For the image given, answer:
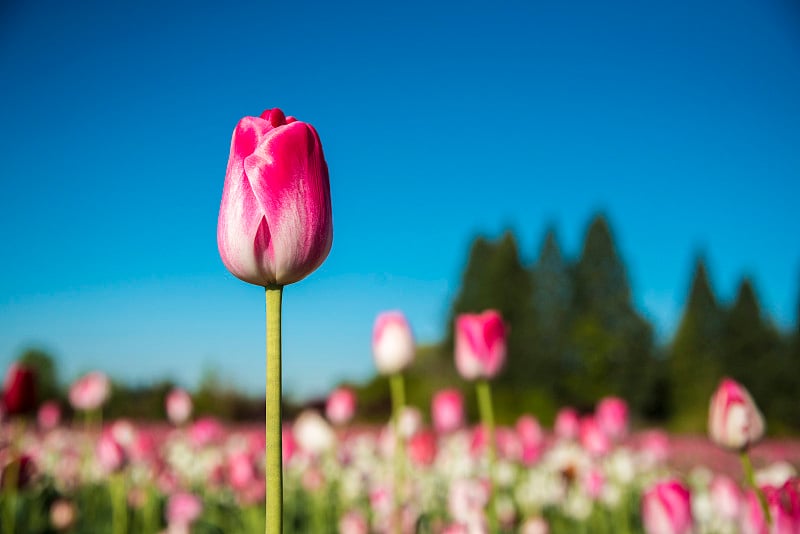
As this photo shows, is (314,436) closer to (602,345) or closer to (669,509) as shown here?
(669,509)

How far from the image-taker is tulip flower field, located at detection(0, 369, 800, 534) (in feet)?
9.37

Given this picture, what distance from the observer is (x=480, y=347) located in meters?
2.40

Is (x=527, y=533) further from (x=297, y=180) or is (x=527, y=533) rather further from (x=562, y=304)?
(x=562, y=304)

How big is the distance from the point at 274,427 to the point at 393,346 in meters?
1.86

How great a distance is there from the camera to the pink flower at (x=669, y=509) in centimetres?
182

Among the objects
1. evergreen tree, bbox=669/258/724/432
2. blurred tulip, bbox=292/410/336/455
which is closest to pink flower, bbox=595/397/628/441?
blurred tulip, bbox=292/410/336/455

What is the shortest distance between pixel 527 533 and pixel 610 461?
9.26 feet

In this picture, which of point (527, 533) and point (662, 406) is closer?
point (527, 533)

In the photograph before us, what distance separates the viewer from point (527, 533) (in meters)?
3.07

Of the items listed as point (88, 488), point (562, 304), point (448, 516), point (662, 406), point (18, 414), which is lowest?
point (448, 516)

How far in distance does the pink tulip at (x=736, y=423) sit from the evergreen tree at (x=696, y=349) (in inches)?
908

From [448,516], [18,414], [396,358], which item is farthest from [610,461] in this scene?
[18,414]

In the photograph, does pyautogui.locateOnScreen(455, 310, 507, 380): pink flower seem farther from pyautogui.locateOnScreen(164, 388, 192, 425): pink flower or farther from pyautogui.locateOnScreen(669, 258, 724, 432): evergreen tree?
pyautogui.locateOnScreen(669, 258, 724, 432): evergreen tree

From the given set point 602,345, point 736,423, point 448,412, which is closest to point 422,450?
point 448,412
